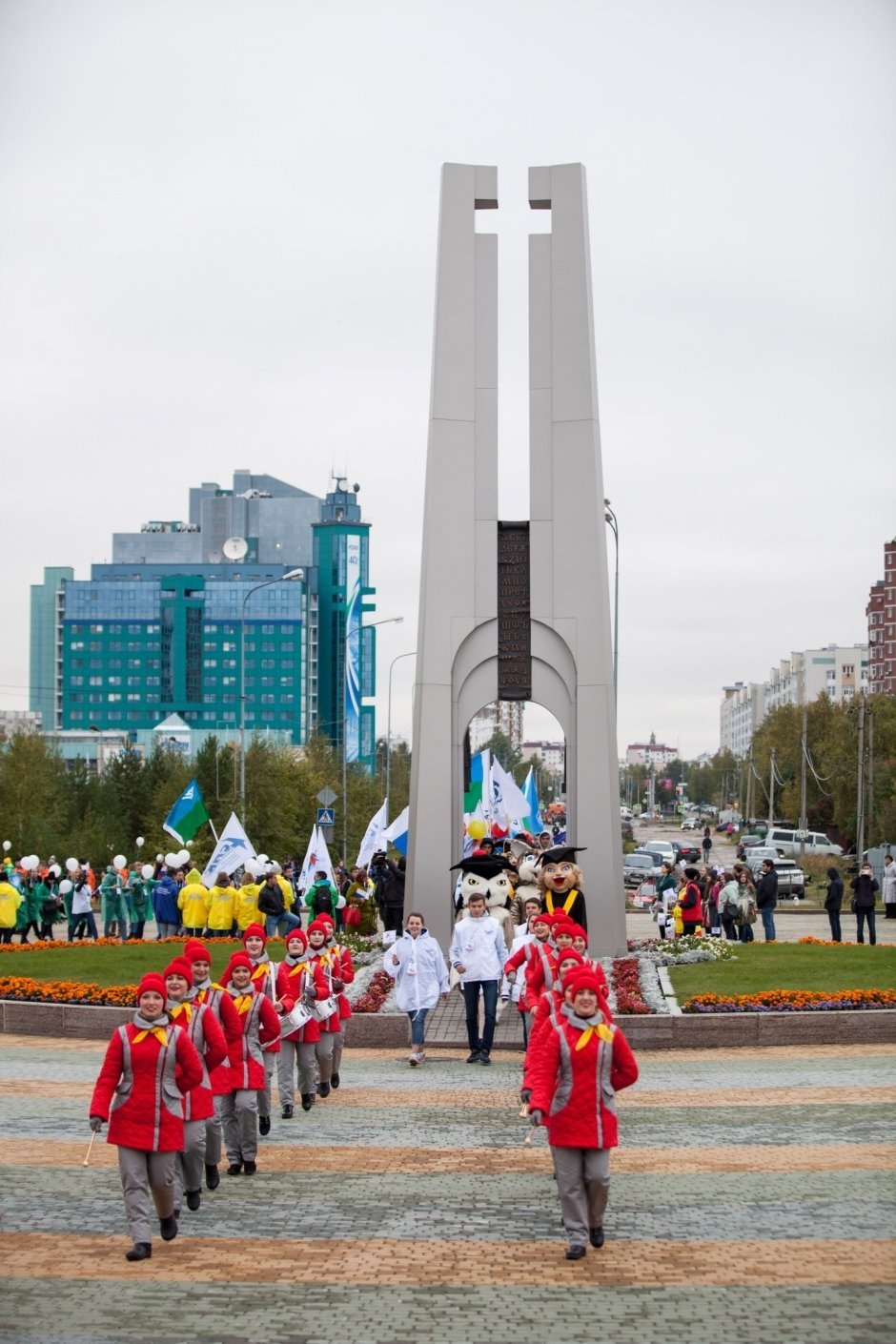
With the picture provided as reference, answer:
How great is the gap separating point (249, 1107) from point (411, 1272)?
3.15 meters

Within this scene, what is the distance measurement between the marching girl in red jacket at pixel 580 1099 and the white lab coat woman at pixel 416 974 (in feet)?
25.0

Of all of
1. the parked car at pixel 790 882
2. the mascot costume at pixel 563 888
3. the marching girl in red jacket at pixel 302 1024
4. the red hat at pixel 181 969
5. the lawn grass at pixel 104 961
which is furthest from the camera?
the parked car at pixel 790 882

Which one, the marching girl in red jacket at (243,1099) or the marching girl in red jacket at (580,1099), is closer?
the marching girl in red jacket at (580,1099)

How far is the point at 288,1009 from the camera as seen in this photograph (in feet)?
46.6

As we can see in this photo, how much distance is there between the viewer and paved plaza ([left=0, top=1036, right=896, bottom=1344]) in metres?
8.22

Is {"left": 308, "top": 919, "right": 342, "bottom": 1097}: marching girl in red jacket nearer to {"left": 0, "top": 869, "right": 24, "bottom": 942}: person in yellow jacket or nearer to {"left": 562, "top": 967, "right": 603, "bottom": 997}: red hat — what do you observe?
{"left": 562, "top": 967, "right": 603, "bottom": 997}: red hat

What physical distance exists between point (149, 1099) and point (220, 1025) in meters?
1.82

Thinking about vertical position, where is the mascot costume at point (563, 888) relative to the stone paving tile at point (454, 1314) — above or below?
above

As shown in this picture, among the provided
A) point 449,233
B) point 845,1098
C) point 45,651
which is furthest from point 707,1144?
point 45,651

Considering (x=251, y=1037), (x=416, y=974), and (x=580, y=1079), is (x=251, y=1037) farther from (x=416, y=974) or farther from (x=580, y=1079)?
(x=416, y=974)

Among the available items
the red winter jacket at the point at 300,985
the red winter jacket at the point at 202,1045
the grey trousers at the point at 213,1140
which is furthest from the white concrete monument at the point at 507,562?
the red winter jacket at the point at 202,1045

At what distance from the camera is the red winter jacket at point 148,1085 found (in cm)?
996

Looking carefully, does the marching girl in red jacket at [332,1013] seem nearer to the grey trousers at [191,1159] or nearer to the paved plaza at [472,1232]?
the paved plaza at [472,1232]

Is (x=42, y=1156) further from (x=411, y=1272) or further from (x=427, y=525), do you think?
(x=427, y=525)
